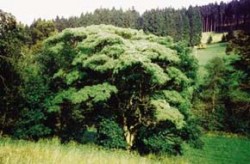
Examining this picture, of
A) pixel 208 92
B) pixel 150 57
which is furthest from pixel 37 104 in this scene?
pixel 208 92

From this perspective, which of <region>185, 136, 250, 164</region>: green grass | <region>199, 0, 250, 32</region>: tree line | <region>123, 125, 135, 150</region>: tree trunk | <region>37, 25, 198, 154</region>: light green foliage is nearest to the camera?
<region>37, 25, 198, 154</region>: light green foliage

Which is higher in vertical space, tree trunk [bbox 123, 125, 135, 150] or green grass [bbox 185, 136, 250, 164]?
tree trunk [bbox 123, 125, 135, 150]

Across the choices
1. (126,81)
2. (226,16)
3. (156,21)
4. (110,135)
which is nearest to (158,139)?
(110,135)

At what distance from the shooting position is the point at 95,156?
25.7 feet

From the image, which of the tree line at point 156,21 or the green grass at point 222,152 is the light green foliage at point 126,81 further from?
the tree line at point 156,21

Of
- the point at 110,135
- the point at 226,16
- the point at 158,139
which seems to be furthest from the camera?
the point at 226,16

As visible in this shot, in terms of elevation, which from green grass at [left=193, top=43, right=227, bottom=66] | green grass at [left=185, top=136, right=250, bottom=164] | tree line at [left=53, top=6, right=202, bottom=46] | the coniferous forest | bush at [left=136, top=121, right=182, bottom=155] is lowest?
green grass at [left=185, top=136, right=250, bottom=164]

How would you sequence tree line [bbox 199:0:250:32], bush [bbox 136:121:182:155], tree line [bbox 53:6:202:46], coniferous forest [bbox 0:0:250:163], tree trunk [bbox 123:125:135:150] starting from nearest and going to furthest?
coniferous forest [bbox 0:0:250:163] < bush [bbox 136:121:182:155] < tree trunk [bbox 123:125:135:150] < tree line [bbox 53:6:202:46] < tree line [bbox 199:0:250:32]

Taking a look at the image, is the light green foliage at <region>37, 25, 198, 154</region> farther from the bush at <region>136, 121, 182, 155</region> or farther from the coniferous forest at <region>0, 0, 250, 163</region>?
the bush at <region>136, 121, 182, 155</region>

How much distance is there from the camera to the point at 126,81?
27.3m

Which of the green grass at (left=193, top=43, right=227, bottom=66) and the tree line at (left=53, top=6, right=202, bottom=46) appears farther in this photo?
the tree line at (left=53, top=6, right=202, bottom=46)

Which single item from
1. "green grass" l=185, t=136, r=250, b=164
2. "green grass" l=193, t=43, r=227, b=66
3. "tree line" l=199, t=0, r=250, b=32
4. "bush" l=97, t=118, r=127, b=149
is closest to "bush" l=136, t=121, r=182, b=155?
"bush" l=97, t=118, r=127, b=149

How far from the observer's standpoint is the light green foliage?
2545 cm

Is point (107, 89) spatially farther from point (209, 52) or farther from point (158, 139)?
point (209, 52)
